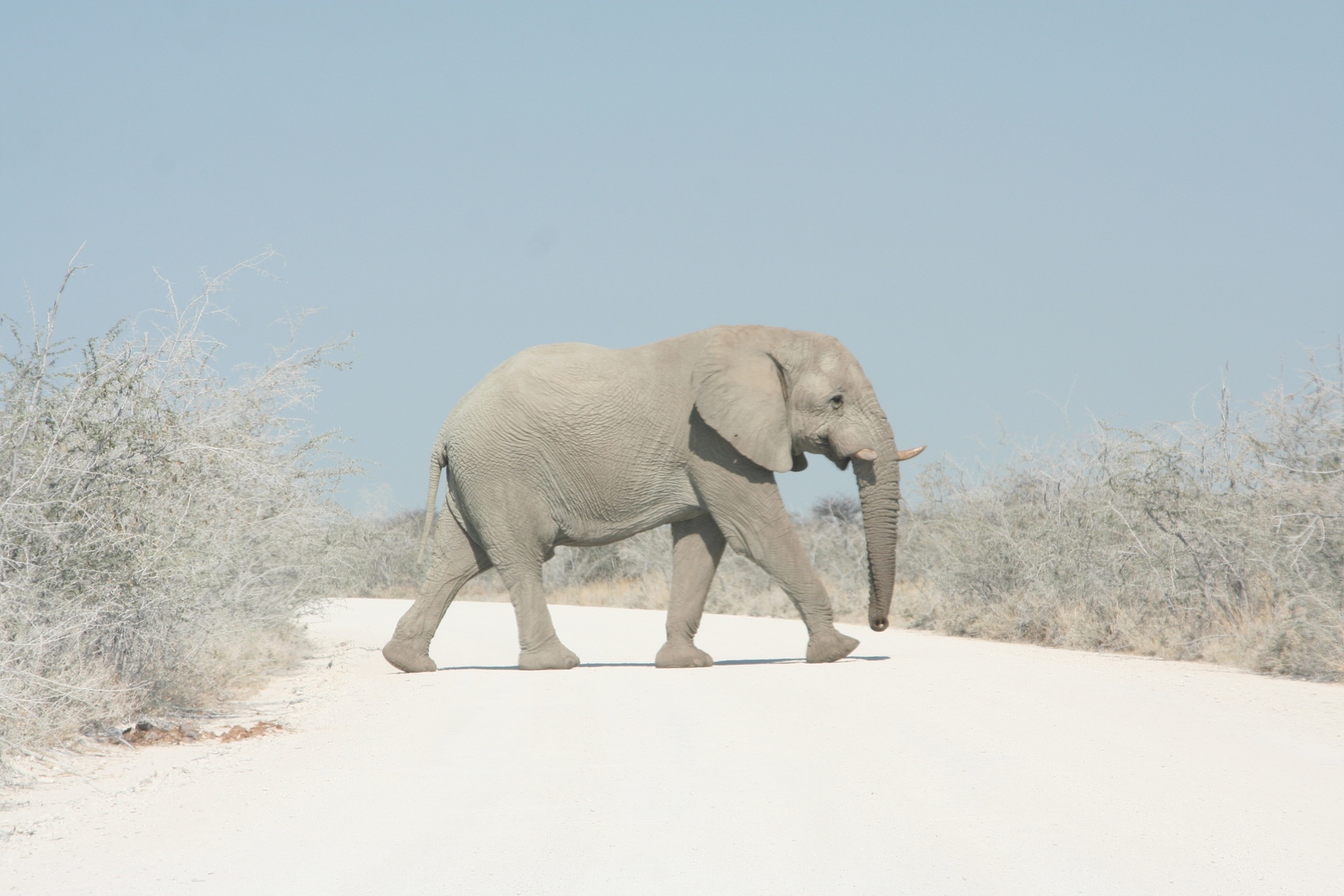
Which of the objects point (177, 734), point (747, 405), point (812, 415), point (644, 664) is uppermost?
point (747, 405)

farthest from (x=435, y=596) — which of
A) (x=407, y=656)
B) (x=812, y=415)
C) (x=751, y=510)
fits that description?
(x=812, y=415)

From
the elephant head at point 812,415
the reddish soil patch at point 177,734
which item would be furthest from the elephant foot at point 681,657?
the reddish soil patch at point 177,734

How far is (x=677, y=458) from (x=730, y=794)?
6157 millimetres

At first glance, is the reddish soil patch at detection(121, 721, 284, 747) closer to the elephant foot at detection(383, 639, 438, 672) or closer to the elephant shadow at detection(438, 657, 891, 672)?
the elephant foot at detection(383, 639, 438, 672)

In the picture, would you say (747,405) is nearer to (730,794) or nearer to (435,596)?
(435,596)

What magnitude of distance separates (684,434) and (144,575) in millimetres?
4857

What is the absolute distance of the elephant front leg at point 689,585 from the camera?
40.9 feet

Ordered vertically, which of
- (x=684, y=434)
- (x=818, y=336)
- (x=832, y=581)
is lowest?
(x=832, y=581)

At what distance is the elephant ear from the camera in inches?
468

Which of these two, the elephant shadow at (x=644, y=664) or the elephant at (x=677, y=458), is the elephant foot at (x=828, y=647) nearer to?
the elephant at (x=677, y=458)

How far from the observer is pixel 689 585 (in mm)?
12453

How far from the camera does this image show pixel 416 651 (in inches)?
511

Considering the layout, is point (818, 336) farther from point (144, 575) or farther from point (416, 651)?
point (144, 575)

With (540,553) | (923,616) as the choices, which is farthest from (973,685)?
(923,616)
